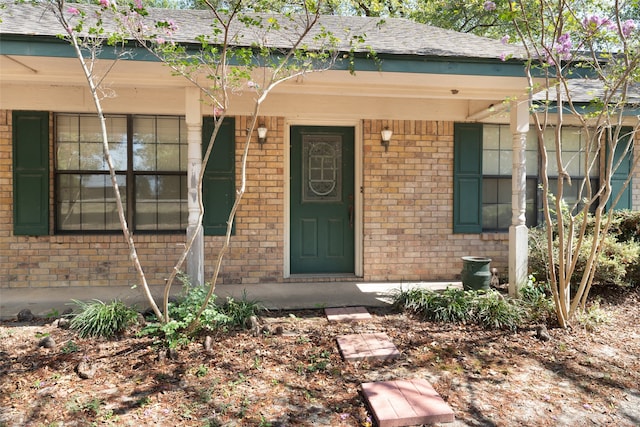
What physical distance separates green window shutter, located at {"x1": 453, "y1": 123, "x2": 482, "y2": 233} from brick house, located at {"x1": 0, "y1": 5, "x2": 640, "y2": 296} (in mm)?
20

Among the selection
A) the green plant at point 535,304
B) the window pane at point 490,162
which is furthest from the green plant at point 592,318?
the window pane at point 490,162

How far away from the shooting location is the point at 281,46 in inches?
160

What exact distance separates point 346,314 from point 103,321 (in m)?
2.33

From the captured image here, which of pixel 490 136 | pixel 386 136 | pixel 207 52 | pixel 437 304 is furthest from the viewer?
pixel 490 136

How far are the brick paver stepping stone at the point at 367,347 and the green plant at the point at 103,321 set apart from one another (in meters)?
1.96

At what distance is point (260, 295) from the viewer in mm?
5191

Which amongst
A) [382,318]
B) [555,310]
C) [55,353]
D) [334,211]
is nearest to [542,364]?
[555,310]

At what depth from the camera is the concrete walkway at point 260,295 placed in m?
4.73

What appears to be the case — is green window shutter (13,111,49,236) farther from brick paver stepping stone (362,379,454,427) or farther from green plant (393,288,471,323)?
brick paver stepping stone (362,379,454,427)

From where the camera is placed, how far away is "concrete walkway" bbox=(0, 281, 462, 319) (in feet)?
15.5

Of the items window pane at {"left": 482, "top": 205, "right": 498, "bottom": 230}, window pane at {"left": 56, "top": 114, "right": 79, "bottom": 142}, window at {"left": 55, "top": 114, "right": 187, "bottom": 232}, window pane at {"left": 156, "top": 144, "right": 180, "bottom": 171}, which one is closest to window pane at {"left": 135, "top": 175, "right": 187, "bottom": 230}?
window at {"left": 55, "top": 114, "right": 187, "bottom": 232}

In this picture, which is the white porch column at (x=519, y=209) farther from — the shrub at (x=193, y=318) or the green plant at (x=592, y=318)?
the shrub at (x=193, y=318)

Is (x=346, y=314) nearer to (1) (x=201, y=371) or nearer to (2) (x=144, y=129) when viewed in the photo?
(1) (x=201, y=371)

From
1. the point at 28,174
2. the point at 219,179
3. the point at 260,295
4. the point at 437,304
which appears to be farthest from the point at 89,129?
the point at 437,304
